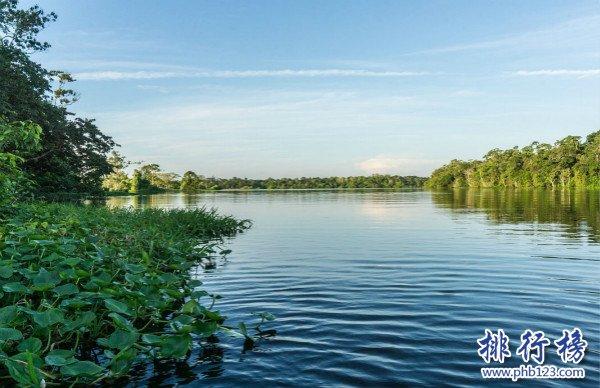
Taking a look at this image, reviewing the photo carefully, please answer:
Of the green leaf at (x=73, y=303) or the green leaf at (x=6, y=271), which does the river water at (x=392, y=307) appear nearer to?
the green leaf at (x=73, y=303)

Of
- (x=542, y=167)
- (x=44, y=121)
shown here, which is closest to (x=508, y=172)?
(x=542, y=167)

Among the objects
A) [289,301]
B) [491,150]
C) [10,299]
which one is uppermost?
[491,150]

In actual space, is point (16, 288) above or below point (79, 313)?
above

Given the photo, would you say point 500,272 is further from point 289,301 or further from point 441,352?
point 441,352

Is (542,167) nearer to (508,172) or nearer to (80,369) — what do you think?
(508,172)

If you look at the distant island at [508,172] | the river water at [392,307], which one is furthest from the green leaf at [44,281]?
the distant island at [508,172]

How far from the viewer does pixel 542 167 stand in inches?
4446

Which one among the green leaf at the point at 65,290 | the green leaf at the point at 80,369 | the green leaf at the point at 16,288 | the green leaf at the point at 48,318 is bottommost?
the green leaf at the point at 80,369

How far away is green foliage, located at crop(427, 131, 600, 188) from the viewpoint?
328ft

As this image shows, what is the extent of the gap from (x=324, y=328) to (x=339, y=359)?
4.34 feet

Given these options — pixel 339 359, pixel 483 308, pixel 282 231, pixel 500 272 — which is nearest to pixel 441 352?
pixel 339 359

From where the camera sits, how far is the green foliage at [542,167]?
9994 cm

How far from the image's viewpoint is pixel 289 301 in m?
9.11

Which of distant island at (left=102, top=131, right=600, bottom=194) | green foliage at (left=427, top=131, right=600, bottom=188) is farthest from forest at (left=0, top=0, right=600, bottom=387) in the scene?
green foliage at (left=427, top=131, right=600, bottom=188)
